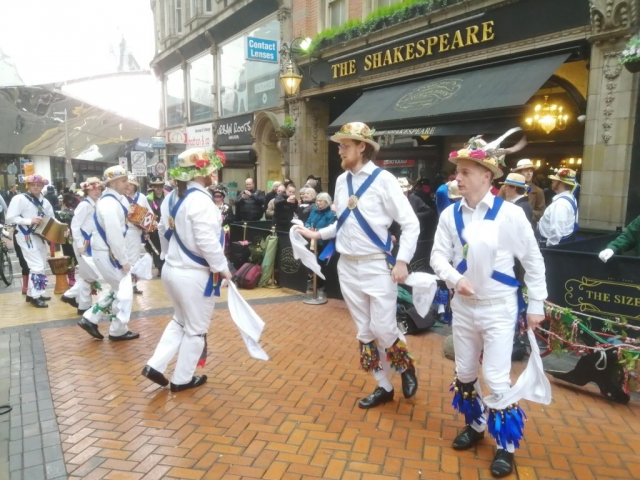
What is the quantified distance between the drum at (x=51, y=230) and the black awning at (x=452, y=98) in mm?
6295

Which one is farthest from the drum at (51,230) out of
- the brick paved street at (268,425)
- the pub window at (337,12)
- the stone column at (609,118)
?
the pub window at (337,12)

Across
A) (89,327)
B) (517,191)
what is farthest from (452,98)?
(89,327)

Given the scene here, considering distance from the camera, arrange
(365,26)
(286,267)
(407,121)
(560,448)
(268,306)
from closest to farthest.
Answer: (560,448)
(268,306)
(286,267)
(407,121)
(365,26)

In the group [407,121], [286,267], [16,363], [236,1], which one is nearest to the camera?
[16,363]

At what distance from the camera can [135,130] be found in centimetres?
4134

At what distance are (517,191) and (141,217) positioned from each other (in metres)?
4.57

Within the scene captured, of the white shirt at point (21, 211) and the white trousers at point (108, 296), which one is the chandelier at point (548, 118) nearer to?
the white trousers at point (108, 296)

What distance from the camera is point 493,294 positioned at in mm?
2762

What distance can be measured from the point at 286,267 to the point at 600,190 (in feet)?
16.7

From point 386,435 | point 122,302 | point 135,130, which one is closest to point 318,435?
point 386,435

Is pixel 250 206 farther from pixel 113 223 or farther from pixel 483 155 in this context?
pixel 483 155

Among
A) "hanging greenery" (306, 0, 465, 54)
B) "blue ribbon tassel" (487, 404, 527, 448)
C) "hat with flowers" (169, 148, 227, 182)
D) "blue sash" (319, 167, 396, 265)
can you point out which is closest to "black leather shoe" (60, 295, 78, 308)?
"hat with flowers" (169, 148, 227, 182)

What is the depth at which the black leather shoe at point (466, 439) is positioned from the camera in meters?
3.07

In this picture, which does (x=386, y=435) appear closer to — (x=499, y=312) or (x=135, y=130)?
(x=499, y=312)
